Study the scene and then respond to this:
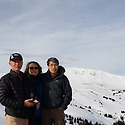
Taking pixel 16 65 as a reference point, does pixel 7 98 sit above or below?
below

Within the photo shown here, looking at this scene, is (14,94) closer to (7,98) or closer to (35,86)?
(7,98)

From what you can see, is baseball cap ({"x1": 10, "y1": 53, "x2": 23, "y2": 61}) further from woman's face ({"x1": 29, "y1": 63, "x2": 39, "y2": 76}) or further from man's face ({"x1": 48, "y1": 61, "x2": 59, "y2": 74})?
man's face ({"x1": 48, "y1": 61, "x2": 59, "y2": 74})

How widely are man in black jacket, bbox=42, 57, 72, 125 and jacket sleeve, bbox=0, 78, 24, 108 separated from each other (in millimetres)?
690

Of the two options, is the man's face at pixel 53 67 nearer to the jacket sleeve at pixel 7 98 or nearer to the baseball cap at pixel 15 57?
the baseball cap at pixel 15 57

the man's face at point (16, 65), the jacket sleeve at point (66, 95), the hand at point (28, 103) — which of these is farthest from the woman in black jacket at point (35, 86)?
the jacket sleeve at point (66, 95)

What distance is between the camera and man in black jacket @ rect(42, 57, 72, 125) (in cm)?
394

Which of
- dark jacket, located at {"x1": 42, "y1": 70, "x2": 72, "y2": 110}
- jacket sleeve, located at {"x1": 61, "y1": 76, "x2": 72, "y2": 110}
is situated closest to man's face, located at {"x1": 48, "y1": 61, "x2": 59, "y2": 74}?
dark jacket, located at {"x1": 42, "y1": 70, "x2": 72, "y2": 110}

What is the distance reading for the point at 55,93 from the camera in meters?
3.95

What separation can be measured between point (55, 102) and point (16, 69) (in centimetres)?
94

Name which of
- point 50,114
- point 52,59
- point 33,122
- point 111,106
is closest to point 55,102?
point 50,114

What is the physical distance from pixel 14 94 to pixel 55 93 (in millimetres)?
827

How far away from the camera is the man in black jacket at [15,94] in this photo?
328 centimetres

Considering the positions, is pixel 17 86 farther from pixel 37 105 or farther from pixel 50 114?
pixel 50 114

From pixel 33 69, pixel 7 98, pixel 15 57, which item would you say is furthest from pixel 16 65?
pixel 7 98
